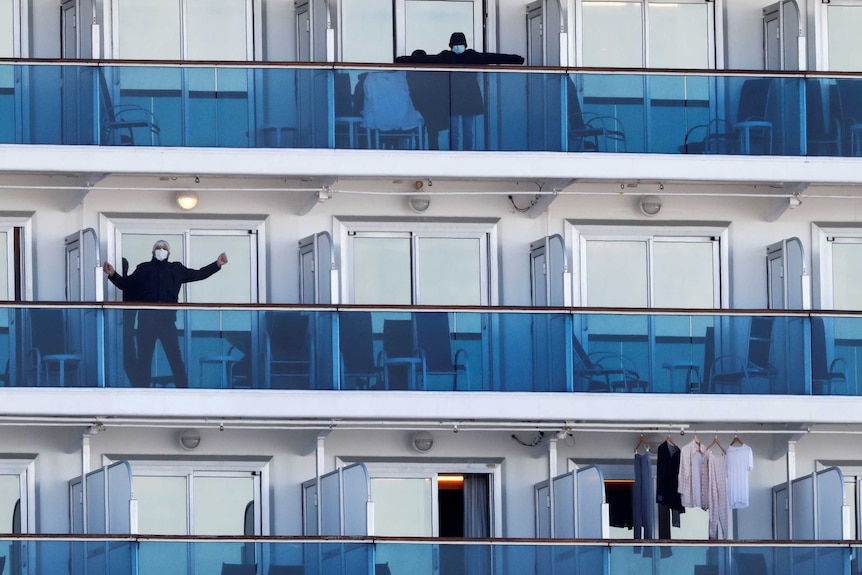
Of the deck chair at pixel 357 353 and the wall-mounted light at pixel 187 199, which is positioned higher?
the wall-mounted light at pixel 187 199

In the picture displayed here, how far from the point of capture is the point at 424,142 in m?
26.9

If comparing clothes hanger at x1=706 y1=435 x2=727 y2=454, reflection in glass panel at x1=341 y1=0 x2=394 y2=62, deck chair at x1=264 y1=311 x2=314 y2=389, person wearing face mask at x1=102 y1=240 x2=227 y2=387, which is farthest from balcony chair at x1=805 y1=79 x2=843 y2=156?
person wearing face mask at x1=102 y1=240 x2=227 y2=387

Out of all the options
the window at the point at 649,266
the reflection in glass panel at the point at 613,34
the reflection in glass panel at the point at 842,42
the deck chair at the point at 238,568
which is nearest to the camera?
the deck chair at the point at 238,568

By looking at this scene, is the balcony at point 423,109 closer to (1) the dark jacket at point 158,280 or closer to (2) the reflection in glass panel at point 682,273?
(1) the dark jacket at point 158,280

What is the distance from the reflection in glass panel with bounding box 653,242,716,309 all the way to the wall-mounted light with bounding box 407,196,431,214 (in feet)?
8.41

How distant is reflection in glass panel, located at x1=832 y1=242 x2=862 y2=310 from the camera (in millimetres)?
28422

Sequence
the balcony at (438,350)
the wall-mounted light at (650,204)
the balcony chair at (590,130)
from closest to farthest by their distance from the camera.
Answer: the balcony at (438,350)
the balcony chair at (590,130)
the wall-mounted light at (650,204)

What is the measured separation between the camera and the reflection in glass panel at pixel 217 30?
1109 inches

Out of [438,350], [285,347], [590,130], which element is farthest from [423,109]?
[285,347]

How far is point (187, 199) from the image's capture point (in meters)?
27.4

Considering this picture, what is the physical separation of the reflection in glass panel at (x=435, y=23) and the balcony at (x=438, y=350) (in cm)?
355

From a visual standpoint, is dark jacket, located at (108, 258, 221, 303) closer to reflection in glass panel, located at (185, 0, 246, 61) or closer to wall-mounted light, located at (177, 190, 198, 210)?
wall-mounted light, located at (177, 190, 198, 210)

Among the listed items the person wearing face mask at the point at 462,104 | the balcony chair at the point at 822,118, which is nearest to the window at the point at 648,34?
the balcony chair at the point at 822,118

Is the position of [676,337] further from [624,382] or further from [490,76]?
[490,76]
